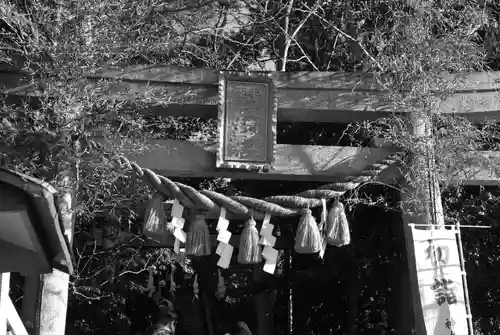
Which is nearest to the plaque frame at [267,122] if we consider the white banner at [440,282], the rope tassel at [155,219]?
the rope tassel at [155,219]

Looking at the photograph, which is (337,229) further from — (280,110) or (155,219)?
(155,219)

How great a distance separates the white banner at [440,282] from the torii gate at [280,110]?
25cm

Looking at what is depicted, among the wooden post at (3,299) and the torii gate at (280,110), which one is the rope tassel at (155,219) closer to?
the torii gate at (280,110)

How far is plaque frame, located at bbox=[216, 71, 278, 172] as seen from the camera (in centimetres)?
648

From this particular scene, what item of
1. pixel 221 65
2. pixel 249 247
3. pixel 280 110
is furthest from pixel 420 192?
pixel 221 65

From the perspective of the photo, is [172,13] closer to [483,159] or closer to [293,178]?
[293,178]

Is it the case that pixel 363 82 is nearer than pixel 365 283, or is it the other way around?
pixel 363 82

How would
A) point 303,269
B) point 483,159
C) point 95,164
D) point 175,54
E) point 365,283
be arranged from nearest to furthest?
point 95,164
point 483,159
point 175,54
point 365,283
point 303,269

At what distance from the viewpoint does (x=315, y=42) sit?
9102 mm

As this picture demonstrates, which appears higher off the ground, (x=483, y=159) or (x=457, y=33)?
(x=457, y=33)

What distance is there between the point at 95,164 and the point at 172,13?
203cm

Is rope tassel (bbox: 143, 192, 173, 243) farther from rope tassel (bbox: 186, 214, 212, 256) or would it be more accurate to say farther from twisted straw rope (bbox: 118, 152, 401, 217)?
rope tassel (bbox: 186, 214, 212, 256)

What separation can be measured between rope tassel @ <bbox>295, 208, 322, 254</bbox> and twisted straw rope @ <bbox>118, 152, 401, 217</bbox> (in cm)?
16

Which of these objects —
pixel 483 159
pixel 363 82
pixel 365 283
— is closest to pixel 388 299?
pixel 365 283
